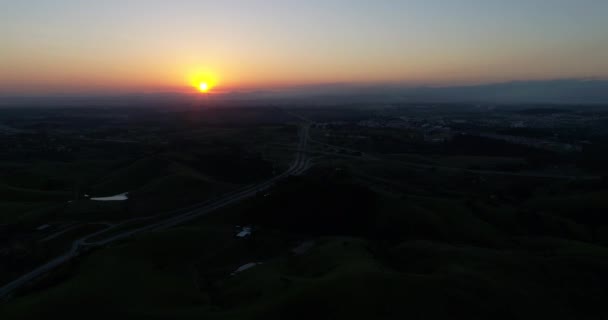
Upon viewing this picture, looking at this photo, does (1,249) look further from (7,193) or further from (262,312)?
(262,312)

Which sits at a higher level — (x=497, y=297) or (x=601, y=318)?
(x=497, y=297)

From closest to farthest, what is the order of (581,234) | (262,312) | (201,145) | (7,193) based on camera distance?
(262,312) → (581,234) → (7,193) → (201,145)

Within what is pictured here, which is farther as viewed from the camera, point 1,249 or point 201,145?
point 201,145

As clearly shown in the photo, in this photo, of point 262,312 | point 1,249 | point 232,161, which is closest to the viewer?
point 262,312

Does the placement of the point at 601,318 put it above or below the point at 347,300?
below

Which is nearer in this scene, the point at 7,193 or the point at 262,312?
the point at 262,312

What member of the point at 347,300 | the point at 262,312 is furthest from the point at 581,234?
the point at 262,312

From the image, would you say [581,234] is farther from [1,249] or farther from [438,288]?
[1,249]

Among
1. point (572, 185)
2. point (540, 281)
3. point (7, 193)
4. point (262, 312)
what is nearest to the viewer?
point (262, 312)

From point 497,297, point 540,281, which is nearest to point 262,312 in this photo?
point 497,297
